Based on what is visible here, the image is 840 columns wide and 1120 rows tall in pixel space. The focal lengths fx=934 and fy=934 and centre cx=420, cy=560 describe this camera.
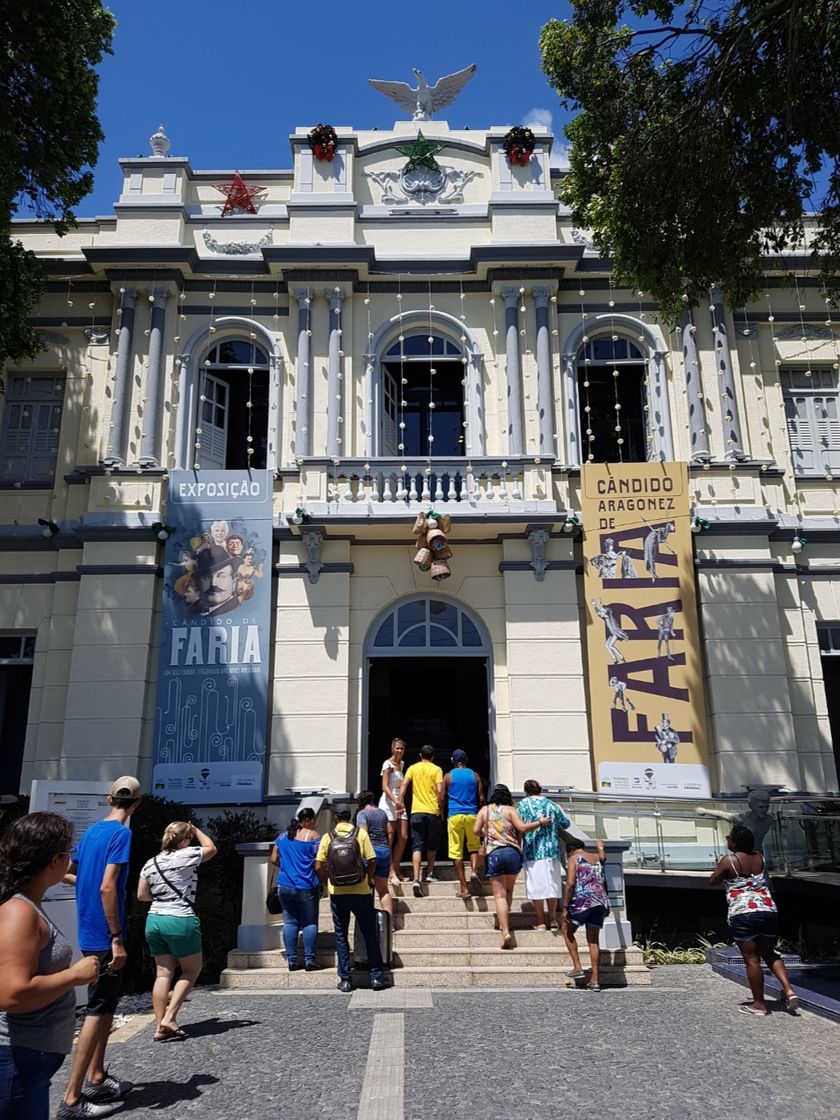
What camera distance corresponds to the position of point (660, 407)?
15.7 m

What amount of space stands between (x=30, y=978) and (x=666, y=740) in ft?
37.2

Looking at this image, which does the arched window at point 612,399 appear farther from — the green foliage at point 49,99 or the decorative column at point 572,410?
the green foliage at point 49,99

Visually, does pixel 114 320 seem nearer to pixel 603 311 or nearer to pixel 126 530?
pixel 126 530

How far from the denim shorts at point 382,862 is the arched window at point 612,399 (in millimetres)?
8242

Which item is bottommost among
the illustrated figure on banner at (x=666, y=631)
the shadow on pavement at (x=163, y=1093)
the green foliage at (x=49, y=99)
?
the shadow on pavement at (x=163, y=1093)

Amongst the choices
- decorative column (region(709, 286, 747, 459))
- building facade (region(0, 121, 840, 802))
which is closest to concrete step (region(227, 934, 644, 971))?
building facade (region(0, 121, 840, 802))

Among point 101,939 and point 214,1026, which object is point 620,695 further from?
point 101,939

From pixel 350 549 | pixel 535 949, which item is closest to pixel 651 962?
pixel 535 949

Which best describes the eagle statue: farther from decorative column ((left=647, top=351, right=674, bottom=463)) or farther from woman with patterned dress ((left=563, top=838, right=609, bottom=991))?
woman with patterned dress ((left=563, top=838, right=609, bottom=991))

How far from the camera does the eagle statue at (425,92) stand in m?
17.2

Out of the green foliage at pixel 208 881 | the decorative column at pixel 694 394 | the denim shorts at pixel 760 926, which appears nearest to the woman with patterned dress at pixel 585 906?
the denim shorts at pixel 760 926

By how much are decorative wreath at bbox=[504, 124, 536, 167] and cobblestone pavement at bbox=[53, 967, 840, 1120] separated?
13553 mm

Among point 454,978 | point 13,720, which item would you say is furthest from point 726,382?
point 13,720

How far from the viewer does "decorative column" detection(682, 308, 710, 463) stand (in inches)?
598
